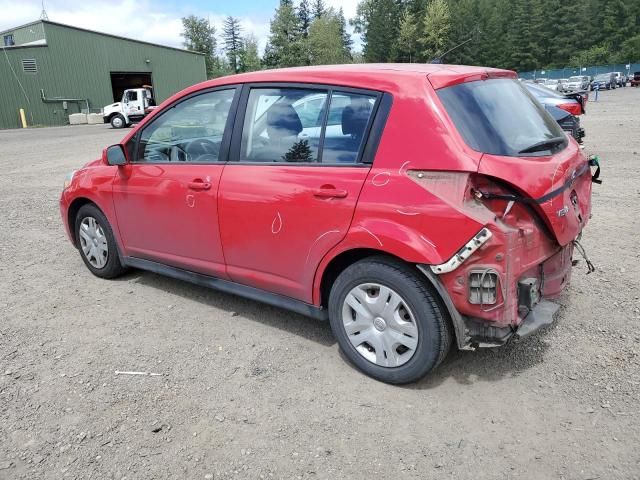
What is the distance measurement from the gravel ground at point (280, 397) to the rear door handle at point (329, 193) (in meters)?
1.12

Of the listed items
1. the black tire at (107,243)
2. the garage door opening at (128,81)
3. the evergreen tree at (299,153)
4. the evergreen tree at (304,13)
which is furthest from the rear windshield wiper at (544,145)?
the evergreen tree at (304,13)

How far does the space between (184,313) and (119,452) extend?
1.68 metres

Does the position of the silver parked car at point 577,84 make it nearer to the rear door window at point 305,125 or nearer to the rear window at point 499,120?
the rear window at point 499,120

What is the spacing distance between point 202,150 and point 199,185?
0.33 m

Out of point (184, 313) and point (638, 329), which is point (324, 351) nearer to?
point (184, 313)

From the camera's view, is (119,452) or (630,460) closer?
(630,460)

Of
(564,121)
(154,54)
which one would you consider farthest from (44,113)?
(564,121)

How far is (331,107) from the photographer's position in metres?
3.26

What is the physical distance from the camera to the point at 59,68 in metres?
36.8

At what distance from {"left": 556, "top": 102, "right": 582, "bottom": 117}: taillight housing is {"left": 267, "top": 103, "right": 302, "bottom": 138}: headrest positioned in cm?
749

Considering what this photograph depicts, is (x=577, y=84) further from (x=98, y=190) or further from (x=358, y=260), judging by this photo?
(x=358, y=260)

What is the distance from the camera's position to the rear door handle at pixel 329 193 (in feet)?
10.2

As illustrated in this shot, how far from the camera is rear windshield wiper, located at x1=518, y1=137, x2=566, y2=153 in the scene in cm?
302

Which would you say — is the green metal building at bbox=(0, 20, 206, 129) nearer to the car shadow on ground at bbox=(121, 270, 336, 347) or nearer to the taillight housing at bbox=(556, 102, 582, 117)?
the taillight housing at bbox=(556, 102, 582, 117)
